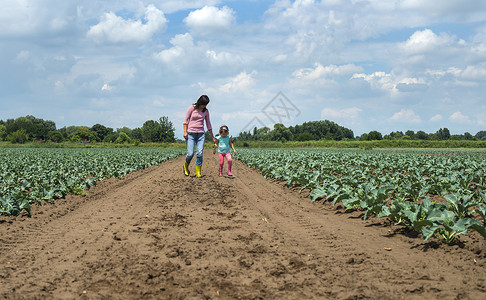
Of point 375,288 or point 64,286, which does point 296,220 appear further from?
point 64,286

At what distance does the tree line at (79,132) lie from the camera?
93.1 m

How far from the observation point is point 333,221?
655cm

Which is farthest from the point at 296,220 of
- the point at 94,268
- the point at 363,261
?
the point at 94,268

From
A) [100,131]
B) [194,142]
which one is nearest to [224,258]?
[194,142]

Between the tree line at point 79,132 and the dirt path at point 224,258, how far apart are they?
250 feet

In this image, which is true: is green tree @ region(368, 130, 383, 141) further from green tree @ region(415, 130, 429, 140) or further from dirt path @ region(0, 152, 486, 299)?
dirt path @ region(0, 152, 486, 299)

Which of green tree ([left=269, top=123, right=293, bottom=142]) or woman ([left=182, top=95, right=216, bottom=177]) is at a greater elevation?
green tree ([left=269, top=123, right=293, bottom=142])

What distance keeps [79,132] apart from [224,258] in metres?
156

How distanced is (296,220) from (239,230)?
147cm

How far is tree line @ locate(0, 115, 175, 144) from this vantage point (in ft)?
305

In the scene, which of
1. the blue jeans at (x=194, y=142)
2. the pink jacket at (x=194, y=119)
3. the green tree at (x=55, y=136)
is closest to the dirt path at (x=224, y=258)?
the blue jeans at (x=194, y=142)

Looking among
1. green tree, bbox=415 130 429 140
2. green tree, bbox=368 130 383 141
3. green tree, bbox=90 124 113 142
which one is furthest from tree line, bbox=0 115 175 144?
green tree, bbox=415 130 429 140

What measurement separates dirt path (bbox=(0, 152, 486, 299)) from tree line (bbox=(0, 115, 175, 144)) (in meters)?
76.2

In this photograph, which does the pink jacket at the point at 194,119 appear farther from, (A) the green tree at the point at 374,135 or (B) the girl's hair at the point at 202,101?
(A) the green tree at the point at 374,135
